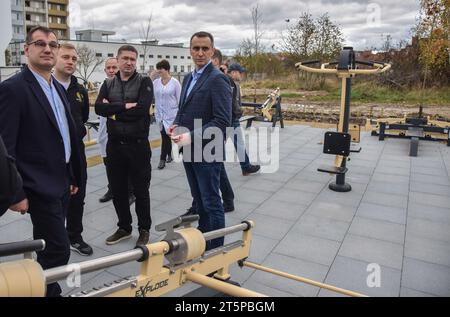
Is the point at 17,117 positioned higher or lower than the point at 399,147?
higher

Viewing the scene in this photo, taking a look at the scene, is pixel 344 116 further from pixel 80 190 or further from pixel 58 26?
pixel 58 26

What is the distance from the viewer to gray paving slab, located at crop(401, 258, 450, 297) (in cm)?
289

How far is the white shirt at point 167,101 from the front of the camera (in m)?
5.86

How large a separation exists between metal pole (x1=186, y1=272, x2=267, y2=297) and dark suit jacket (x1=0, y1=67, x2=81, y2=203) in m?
0.90

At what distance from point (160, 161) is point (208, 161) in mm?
3646

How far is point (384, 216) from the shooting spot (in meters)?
4.38

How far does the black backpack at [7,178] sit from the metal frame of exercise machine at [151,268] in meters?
0.19

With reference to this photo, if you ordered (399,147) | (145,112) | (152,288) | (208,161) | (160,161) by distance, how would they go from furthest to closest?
(399,147) → (160,161) → (145,112) → (208,161) → (152,288)

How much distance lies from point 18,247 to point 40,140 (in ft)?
2.60

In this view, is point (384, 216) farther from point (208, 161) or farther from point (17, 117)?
point (17, 117)
